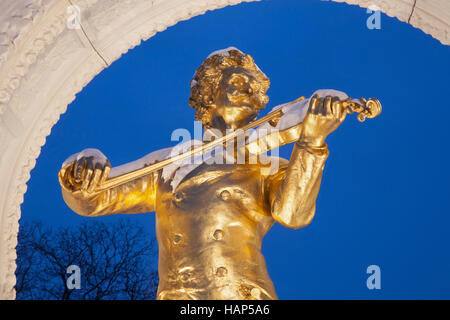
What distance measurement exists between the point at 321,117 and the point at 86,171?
1.14 m

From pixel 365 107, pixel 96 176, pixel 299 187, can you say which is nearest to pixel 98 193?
pixel 96 176

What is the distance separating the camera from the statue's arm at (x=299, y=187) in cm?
308

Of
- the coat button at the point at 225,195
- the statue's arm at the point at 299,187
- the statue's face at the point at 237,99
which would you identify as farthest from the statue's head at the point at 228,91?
the statue's arm at the point at 299,187

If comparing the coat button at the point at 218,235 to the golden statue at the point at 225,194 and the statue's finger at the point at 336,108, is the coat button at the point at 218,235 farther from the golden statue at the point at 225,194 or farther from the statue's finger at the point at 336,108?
the statue's finger at the point at 336,108

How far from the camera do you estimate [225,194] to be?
3287 millimetres

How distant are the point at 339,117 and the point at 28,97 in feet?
5.01

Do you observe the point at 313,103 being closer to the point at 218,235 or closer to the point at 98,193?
the point at 218,235

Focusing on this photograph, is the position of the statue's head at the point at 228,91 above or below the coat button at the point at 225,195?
above

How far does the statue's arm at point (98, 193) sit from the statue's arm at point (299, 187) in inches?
29.7

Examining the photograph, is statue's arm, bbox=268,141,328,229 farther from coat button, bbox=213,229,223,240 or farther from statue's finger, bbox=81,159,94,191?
statue's finger, bbox=81,159,94,191

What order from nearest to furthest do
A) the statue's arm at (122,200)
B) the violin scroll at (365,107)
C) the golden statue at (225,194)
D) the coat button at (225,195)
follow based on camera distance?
1. the violin scroll at (365,107)
2. the golden statue at (225,194)
3. the coat button at (225,195)
4. the statue's arm at (122,200)

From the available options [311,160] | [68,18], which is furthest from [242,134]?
[68,18]
